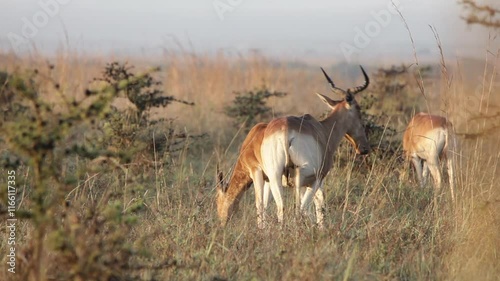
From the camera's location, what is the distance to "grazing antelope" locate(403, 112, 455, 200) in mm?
9523

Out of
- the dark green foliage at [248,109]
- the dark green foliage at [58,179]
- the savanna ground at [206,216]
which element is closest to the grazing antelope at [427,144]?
the savanna ground at [206,216]

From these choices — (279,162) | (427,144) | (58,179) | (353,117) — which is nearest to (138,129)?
(353,117)

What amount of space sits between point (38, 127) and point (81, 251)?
575mm

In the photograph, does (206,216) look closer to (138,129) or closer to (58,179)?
(58,179)

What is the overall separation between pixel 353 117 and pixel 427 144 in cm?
173

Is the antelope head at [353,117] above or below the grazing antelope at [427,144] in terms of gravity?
above

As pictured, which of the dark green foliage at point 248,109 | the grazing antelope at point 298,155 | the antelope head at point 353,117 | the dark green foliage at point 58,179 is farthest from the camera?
the dark green foliage at point 248,109

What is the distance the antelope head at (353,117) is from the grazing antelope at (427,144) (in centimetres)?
79

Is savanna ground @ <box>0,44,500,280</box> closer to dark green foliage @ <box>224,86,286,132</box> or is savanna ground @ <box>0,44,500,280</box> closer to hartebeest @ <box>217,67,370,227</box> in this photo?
hartebeest @ <box>217,67,370,227</box>

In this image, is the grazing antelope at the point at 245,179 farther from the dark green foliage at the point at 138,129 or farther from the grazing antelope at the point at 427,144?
the grazing antelope at the point at 427,144

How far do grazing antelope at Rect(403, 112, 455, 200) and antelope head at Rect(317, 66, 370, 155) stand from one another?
0.79 metres

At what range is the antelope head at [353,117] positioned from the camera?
8359 millimetres

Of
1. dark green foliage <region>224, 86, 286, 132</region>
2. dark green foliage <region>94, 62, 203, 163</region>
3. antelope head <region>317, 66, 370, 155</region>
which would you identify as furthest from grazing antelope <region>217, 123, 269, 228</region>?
dark green foliage <region>224, 86, 286, 132</region>

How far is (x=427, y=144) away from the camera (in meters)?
9.79
